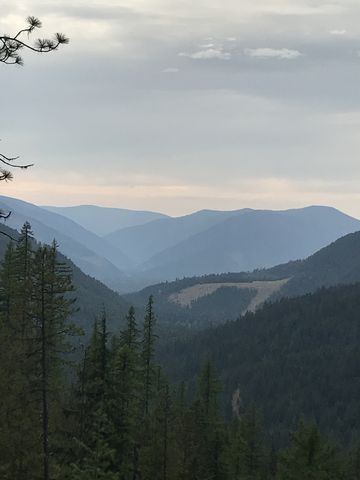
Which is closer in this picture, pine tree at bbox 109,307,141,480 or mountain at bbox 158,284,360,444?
pine tree at bbox 109,307,141,480

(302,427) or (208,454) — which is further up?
(302,427)

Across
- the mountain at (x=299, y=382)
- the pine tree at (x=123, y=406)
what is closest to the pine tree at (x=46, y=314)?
the pine tree at (x=123, y=406)

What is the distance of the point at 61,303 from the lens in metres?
23.9

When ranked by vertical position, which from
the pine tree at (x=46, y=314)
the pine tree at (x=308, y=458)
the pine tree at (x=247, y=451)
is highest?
the pine tree at (x=46, y=314)

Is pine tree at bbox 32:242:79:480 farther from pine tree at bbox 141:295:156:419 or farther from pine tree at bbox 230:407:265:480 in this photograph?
pine tree at bbox 230:407:265:480

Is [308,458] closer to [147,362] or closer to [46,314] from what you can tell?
[147,362]

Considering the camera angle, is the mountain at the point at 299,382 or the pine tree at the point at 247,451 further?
the mountain at the point at 299,382

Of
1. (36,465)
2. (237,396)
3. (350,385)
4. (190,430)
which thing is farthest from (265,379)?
(36,465)

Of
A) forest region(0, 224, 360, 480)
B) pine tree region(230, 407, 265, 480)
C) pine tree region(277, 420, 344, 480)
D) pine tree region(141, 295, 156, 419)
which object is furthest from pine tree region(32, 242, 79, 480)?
pine tree region(230, 407, 265, 480)

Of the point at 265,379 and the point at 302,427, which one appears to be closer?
the point at 302,427

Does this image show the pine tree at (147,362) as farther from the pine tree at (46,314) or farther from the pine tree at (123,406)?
the pine tree at (46,314)

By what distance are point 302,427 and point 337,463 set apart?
8809 mm

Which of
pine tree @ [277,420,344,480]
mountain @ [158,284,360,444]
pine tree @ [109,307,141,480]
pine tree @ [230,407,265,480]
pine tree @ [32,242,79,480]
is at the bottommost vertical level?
mountain @ [158,284,360,444]

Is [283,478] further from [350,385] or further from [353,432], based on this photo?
[350,385]
